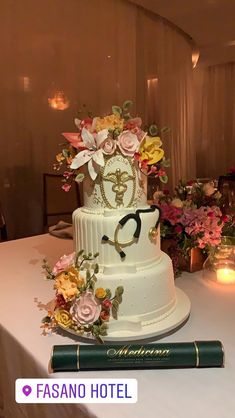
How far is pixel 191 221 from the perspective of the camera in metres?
Answer: 1.21

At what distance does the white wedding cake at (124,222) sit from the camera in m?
0.90

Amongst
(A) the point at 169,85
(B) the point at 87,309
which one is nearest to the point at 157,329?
(B) the point at 87,309

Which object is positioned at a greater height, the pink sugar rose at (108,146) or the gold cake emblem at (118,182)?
the pink sugar rose at (108,146)

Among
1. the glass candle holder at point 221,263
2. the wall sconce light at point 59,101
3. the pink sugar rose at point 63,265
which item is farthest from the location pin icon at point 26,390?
the wall sconce light at point 59,101

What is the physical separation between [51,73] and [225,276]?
2714 mm

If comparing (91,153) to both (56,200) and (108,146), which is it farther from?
(56,200)

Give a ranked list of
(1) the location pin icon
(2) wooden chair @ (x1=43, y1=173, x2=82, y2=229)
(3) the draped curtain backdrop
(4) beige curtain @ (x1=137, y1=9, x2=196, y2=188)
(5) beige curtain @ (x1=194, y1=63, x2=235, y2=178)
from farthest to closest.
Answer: (5) beige curtain @ (x1=194, y1=63, x2=235, y2=178) → (4) beige curtain @ (x1=137, y1=9, x2=196, y2=188) → (2) wooden chair @ (x1=43, y1=173, x2=82, y2=229) → (3) the draped curtain backdrop → (1) the location pin icon

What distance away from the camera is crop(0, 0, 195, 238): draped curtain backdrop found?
3.12m

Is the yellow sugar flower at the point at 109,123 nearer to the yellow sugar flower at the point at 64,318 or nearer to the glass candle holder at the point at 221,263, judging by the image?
the yellow sugar flower at the point at 64,318

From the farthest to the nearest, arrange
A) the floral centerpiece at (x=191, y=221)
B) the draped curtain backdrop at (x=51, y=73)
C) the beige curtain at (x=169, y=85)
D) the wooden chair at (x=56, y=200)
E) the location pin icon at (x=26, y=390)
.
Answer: the beige curtain at (x=169, y=85) < the wooden chair at (x=56, y=200) < the draped curtain backdrop at (x=51, y=73) < the floral centerpiece at (x=191, y=221) < the location pin icon at (x=26, y=390)

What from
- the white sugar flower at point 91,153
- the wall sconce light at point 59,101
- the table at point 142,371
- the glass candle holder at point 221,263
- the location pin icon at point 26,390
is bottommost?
the location pin icon at point 26,390

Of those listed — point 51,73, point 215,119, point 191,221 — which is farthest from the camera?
point 215,119

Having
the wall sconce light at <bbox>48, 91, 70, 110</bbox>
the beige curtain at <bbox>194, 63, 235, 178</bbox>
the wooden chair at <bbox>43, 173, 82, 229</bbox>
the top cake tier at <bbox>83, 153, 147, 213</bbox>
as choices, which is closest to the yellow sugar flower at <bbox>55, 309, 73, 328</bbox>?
the top cake tier at <bbox>83, 153, 147, 213</bbox>

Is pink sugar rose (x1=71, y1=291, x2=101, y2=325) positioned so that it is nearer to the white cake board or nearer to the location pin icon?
the white cake board
